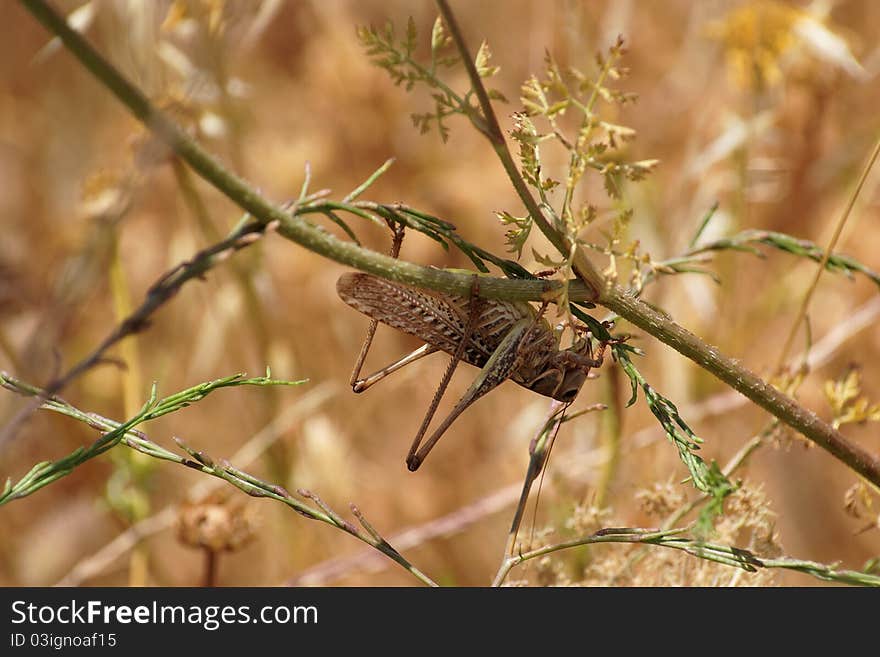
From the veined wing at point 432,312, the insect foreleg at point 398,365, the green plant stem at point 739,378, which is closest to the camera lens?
the green plant stem at point 739,378

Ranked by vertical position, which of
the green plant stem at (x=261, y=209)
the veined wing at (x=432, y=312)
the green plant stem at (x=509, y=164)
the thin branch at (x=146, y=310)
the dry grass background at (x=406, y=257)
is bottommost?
the thin branch at (x=146, y=310)

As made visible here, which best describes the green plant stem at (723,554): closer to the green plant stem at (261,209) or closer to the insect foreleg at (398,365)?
the green plant stem at (261,209)

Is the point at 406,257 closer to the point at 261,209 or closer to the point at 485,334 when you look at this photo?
the point at 485,334

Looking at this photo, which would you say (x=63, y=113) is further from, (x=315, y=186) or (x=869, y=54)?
(x=869, y=54)

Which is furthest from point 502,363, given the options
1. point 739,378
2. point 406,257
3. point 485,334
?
point 406,257

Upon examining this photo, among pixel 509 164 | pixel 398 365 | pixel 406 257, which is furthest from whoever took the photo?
pixel 406 257

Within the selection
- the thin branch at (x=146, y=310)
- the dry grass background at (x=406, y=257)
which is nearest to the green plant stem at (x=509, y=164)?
the thin branch at (x=146, y=310)

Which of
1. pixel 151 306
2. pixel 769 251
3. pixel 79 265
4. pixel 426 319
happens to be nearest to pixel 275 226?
pixel 151 306
